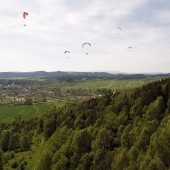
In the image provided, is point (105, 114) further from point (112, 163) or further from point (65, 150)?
point (112, 163)

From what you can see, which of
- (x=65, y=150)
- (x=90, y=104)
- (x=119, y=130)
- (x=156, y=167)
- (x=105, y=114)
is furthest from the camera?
(x=90, y=104)

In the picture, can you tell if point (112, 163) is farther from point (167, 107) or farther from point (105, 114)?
point (105, 114)

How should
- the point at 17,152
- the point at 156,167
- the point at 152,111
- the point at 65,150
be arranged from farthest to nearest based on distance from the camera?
the point at 17,152, the point at 65,150, the point at 152,111, the point at 156,167

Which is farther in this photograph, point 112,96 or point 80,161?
point 112,96

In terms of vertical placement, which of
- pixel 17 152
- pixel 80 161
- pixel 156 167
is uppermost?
pixel 156 167

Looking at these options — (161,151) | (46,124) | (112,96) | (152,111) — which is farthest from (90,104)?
(161,151)

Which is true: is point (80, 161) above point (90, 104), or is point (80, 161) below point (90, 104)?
below

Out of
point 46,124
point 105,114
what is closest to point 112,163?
point 105,114
